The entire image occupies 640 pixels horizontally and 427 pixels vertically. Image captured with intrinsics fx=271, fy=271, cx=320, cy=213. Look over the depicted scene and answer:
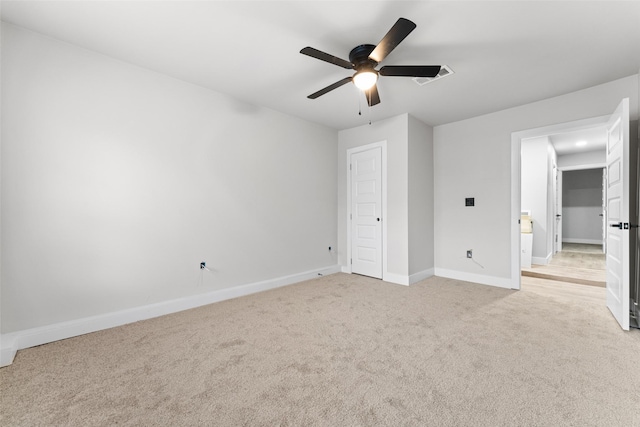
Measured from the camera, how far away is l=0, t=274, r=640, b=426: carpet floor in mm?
1447

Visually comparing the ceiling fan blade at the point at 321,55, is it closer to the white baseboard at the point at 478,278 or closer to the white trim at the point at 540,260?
the white baseboard at the point at 478,278

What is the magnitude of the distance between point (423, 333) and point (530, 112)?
3342 millimetres

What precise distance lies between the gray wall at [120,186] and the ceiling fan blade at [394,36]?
2132 mm

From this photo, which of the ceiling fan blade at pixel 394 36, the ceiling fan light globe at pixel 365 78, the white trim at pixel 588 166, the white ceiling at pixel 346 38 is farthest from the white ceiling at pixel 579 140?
the ceiling fan blade at pixel 394 36

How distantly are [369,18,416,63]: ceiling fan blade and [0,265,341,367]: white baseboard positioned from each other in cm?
300

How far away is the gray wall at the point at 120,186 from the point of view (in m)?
2.19

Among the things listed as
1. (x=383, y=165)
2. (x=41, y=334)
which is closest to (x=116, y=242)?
(x=41, y=334)

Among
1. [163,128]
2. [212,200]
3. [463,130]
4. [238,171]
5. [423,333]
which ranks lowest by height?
[423,333]

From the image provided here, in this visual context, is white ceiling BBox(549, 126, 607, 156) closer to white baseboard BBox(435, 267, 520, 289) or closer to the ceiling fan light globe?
white baseboard BBox(435, 267, 520, 289)

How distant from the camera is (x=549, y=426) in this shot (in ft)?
4.45

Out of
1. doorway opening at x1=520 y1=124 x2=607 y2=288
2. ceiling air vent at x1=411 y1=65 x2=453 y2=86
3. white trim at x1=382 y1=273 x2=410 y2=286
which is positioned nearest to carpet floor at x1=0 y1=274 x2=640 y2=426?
white trim at x1=382 y1=273 x2=410 y2=286

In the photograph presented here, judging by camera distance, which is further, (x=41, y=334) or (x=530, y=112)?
(x=530, y=112)

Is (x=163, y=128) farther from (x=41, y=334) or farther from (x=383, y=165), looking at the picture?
(x=383, y=165)

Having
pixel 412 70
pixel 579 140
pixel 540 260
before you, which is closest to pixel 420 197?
pixel 412 70
